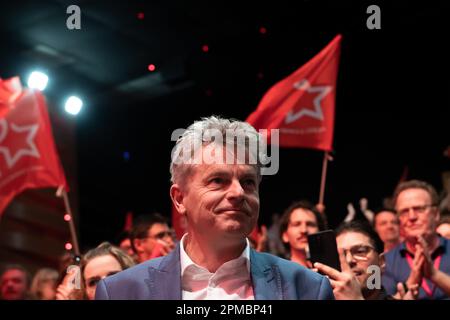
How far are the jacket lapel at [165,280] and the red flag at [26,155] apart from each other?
318 centimetres

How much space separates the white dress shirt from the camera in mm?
2609

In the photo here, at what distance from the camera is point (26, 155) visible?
580 centimetres

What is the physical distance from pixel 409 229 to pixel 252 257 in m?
2.42

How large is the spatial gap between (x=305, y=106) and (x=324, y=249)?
282cm

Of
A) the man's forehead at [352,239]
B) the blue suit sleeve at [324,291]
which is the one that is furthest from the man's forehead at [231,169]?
the man's forehead at [352,239]

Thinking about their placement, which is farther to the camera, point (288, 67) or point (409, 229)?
point (288, 67)

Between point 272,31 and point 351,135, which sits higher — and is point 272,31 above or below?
above

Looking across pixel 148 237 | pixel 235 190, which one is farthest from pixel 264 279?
pixel 148 237

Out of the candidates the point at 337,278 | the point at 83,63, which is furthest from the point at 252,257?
the point at 83,63

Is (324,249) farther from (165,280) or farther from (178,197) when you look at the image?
(165,280)

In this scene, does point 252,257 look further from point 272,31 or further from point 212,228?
point 272,31

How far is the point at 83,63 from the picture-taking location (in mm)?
8664

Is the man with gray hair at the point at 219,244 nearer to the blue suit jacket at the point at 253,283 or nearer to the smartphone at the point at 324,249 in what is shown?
the blue suit jacket at the point at 253,283
